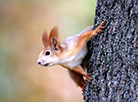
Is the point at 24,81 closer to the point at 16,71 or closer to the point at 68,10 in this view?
the point at 16,71

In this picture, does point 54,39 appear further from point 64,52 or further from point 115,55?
point 115,55

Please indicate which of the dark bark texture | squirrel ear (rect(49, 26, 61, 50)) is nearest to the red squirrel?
squirrel ear (rect(49, 26, 61, 50))

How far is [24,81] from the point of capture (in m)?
8.04

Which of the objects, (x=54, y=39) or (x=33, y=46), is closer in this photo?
(x=54, y=39)

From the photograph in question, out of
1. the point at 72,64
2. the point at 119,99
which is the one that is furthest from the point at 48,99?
the point at 119,99

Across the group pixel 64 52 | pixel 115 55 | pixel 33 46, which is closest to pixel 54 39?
pixel 64 52

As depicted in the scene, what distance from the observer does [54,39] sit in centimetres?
259

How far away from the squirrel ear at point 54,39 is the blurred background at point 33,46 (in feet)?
15.8

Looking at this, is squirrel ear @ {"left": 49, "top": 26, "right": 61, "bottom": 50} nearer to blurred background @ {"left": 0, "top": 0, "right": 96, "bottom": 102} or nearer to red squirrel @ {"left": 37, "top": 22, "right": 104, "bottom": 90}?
red squirrel @ {"left": 37, "top": 22, "right": 104, "bottom": 90}

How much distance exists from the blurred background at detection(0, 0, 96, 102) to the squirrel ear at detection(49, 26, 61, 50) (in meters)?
4.81

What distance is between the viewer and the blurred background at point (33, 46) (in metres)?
7.78

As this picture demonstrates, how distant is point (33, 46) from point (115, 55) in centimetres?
591

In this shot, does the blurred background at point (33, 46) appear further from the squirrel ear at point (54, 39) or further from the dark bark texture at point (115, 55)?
the dark bark texture at point (115, 55)

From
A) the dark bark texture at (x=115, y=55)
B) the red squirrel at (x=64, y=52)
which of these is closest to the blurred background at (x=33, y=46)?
the red squirrel at (x=64, y=52)
